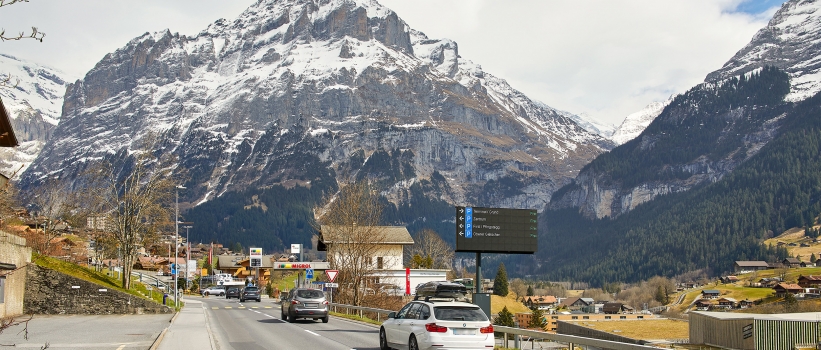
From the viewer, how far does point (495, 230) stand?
43.9 meters

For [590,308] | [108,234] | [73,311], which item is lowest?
[590,308]

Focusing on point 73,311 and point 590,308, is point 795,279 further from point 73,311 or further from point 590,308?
point 73,311

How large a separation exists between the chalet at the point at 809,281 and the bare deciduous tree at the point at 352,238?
A: 144 metres

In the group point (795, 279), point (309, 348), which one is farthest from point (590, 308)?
point (309, 348)

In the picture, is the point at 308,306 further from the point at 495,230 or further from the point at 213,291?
the point at 213,291

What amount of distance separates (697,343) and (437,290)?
92.8 feet

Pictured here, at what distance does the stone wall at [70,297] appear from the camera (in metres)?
43.3

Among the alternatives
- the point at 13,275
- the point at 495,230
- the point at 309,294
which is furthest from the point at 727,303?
the point at 13,275

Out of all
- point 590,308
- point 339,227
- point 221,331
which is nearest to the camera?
point 221,331

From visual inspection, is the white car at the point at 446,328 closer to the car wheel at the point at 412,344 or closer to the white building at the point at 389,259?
the car wheel at the point at 412,344

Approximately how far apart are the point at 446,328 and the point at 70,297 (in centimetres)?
3242

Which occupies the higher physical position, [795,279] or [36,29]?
[36,29]

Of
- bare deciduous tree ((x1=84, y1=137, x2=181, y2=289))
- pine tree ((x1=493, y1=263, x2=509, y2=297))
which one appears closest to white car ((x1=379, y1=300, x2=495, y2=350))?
bare deciduous tree ((x1=84, y1=137, x2=181, y2=289))

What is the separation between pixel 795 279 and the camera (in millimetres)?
185875
